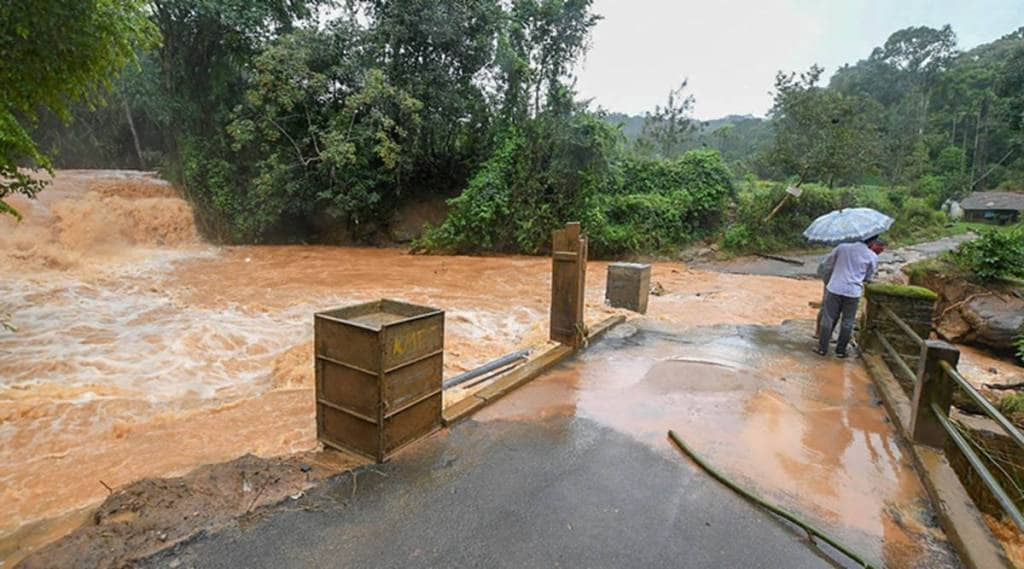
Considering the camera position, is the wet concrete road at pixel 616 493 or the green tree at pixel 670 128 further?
the green tree at pixel 670 128

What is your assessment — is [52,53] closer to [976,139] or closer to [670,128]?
[670,128]

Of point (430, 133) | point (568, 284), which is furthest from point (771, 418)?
point (430, 133)

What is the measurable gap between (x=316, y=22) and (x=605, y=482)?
761 inches

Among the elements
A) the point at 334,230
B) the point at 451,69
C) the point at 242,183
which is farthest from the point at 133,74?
the point at 451,69

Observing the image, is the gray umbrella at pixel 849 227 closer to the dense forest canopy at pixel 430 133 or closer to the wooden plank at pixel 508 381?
the wooden plank at pixel 508 381

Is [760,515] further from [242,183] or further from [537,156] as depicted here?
[242,183]

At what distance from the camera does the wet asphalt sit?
8.08 feet

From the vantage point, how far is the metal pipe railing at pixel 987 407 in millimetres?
2414

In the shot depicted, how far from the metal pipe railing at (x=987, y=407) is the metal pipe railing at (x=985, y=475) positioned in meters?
0.23

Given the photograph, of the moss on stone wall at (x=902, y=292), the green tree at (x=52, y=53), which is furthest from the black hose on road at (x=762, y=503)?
the green tree at (x=52, y=53)

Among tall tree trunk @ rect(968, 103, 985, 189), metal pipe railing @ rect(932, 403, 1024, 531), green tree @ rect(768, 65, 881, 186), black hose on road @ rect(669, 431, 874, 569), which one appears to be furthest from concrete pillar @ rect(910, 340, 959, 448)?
tall tree trunk @ rect(968, 103, 985, 189)

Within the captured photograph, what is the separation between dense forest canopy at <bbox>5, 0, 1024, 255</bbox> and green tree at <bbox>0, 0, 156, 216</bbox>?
958 centimetres

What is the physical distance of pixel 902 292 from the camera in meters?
5.27

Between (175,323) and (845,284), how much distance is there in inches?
381
